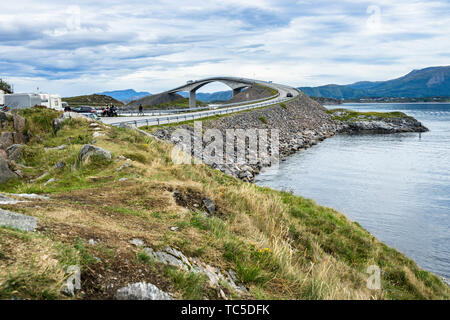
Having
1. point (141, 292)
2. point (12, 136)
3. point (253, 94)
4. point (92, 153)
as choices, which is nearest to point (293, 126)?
point (253, 94)

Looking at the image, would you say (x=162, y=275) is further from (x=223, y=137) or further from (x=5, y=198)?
(x=223, y=137)

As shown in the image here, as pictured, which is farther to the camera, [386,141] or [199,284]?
[386,141]

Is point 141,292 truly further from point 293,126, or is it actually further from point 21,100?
point 293,126

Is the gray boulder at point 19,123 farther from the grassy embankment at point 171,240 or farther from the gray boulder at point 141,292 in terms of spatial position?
the gray boulder at point 141,292

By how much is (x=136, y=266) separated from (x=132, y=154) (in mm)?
11687

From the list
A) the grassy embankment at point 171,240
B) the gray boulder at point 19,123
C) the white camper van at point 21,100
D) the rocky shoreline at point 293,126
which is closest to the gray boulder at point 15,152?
the grassy embankment at point 171,240

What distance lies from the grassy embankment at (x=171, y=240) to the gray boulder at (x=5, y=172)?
1.27 feet

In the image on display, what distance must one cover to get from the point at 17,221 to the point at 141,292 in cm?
306

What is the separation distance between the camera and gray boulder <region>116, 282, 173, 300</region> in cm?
498

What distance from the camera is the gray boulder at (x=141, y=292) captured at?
196 inches
